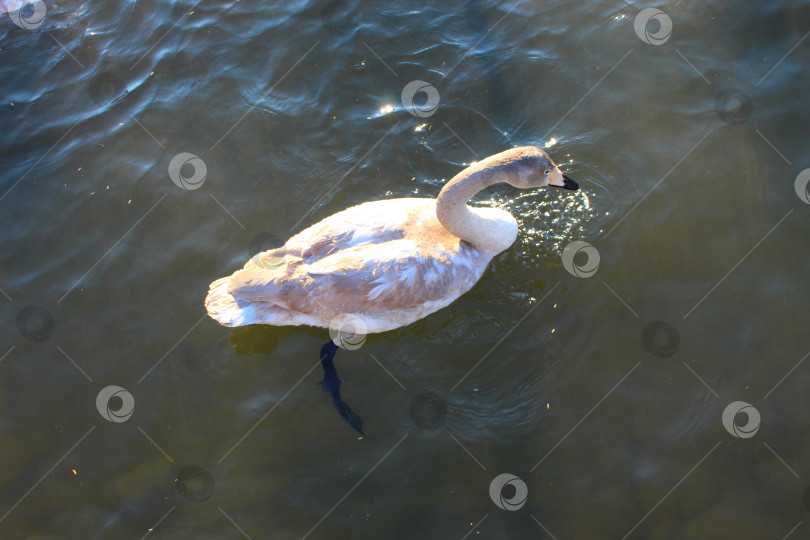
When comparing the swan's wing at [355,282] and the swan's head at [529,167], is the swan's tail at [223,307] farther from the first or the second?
the swan's head at [529,167]

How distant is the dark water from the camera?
5.23 metres

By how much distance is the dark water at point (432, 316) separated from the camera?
5.23 m

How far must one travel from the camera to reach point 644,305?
5934mm

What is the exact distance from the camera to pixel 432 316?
6113mm

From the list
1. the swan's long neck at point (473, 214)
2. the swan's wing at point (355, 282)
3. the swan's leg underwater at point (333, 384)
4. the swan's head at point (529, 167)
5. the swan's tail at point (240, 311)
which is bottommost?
the swan's leg underwater at point (333, 384)

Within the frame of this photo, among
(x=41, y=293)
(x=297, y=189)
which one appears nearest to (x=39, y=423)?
(x=41, y=293)

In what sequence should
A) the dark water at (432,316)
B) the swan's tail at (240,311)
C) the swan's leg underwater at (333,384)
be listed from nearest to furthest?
the dark water at (432,316) → the swan's tail at (240,311) → the swan's leg underwater at (333,384)

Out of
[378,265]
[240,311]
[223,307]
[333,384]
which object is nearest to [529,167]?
[378,265]

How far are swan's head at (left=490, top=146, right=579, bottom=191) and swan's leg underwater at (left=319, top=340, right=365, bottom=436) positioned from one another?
2541 millimetres

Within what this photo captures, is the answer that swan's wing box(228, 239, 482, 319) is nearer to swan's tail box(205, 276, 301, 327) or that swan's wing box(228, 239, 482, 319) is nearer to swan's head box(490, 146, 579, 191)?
swan's tail box(205, 276, 301, 327)

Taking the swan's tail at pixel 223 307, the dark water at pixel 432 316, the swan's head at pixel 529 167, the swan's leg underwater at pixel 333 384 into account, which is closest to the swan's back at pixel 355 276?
the swan's tail at pixel 223 307

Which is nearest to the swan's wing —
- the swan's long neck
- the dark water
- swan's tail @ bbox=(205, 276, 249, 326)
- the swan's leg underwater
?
swan's tail @ bbox=(205, 276, 249, 326)

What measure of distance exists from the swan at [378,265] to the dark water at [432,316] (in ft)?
1.85

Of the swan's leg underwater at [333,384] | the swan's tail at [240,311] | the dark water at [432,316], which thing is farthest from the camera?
the swan's leg underwater at [333,384]
